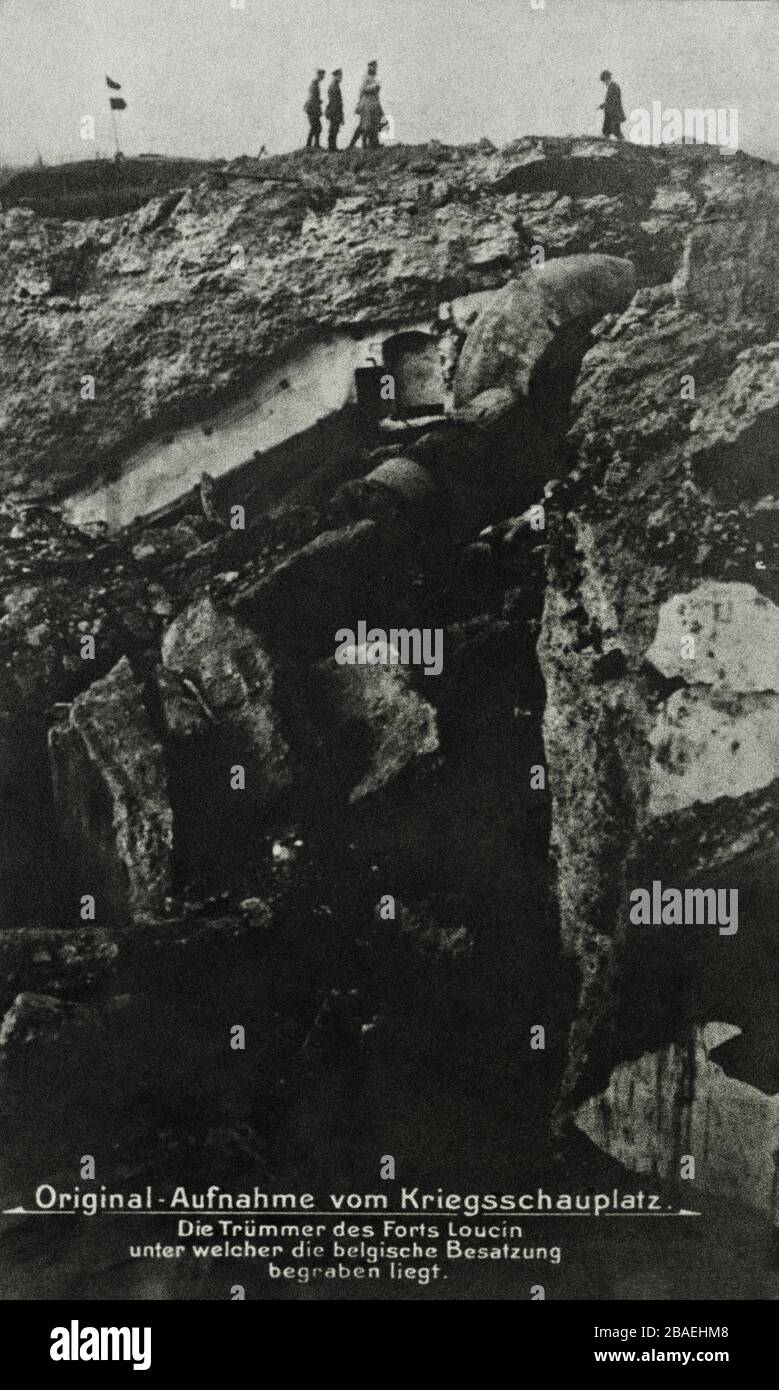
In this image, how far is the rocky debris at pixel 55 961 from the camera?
4.24 m

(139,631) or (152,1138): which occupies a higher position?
(139,631)

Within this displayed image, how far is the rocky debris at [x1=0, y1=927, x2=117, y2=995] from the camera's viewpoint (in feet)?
13.9

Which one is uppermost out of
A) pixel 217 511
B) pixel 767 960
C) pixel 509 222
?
pixel 509 222

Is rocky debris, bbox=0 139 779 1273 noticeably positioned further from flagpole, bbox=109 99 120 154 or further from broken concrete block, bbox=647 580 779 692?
flagpole, bbox=109 99 120 154

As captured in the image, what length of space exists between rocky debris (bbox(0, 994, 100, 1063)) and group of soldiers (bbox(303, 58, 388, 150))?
11.3 feet

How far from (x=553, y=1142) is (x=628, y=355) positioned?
2.96 m

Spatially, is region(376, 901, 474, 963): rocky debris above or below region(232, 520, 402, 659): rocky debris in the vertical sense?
below

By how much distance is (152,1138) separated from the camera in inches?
167

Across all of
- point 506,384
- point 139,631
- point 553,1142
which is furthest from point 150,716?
point 553,1142

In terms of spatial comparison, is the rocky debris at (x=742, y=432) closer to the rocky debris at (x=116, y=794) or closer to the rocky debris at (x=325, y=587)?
the rocky debris at (x=325, y=587)

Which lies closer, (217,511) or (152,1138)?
(152,1138)

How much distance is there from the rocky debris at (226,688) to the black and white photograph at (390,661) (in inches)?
0.6

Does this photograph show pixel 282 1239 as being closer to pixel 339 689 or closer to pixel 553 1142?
pixel 553 1142

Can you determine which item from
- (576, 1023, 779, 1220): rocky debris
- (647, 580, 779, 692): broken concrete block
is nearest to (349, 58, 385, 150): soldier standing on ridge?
(647, 580, 779, 692): broken concrete block
